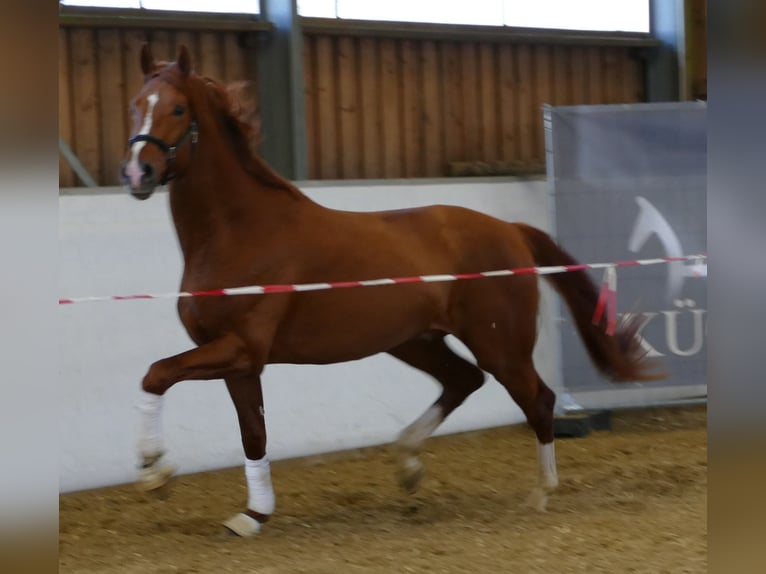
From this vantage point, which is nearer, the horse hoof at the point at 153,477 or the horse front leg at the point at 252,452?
the horse hoof at the point at 153,477

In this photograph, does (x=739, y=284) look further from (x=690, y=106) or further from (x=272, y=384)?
(x=690, y=106)

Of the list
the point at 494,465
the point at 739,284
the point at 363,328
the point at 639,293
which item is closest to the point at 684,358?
the point at 639,293

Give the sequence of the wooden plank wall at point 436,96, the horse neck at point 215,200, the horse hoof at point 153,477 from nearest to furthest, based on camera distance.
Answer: the horse hoof at point 153,477, the horse neck at point 215,200, the wooden plank wall at point 436,96

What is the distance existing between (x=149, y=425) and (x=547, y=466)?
149cm

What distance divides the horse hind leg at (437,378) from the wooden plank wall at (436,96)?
5.86ft

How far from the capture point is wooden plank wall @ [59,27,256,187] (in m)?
4.36

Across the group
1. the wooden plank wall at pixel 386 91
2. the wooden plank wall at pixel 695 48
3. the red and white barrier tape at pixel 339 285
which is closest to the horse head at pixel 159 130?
the red and white barrier tape at pixel 339 285

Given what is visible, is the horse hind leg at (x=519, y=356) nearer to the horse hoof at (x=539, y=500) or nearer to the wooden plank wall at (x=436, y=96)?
the horse hoof at (x=539, y=500)

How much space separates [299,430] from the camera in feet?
13.9

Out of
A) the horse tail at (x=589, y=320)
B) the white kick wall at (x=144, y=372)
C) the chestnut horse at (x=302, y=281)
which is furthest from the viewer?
the white kick wall at (x=144, y=372)

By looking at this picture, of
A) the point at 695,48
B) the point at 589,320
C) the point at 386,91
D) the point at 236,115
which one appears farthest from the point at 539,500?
the point at 695,48

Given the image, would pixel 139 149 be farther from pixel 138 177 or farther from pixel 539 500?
pixel 539 500

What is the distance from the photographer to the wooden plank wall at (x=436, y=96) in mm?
5047

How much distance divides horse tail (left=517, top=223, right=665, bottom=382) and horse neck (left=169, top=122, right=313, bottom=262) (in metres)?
1.08
